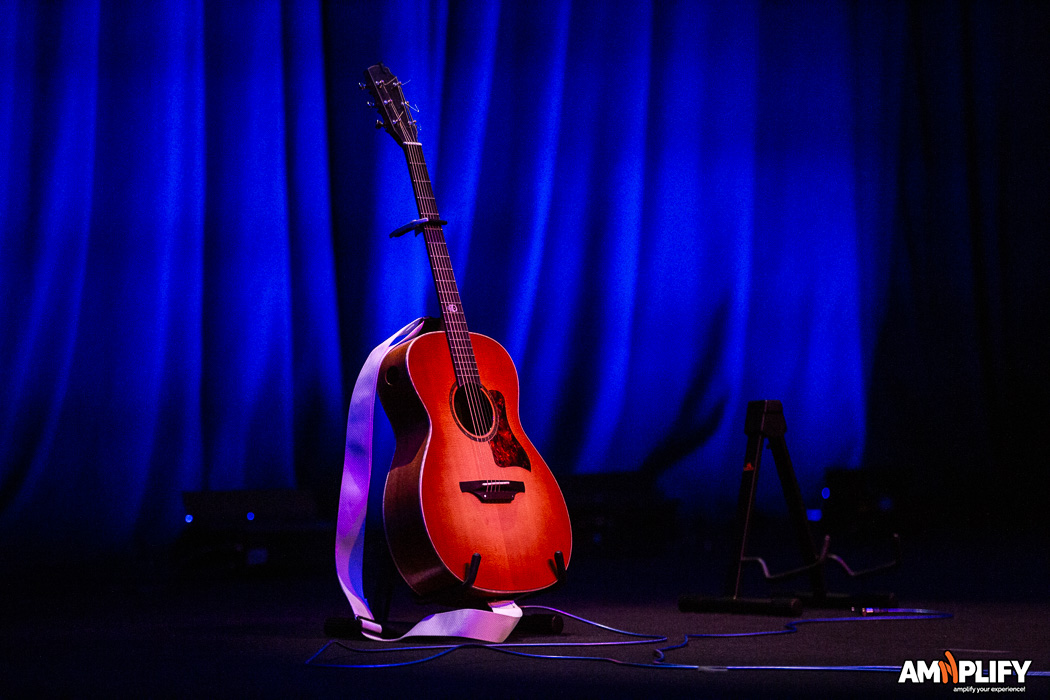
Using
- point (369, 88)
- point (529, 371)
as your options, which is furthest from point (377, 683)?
point (529, 371)

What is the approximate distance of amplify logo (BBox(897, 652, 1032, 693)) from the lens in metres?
1.49

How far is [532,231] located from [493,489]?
7.24 feet

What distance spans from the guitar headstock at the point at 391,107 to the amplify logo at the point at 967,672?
4.83 feet

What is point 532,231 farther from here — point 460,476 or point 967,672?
point 967,672

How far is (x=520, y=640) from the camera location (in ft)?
6.28

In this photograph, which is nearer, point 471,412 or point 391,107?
point 471,412

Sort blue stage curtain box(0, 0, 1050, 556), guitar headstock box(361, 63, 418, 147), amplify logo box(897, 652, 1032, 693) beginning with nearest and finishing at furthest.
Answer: amplify logo box(897, 652, 1032, 693)
guitar headstock box(361, 63, 418, 147)
blue stage curtain box(0, 0, 1050, 556)

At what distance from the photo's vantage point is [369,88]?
2.38 m

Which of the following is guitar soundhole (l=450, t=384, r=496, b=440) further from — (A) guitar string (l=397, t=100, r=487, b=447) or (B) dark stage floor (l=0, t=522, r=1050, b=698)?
(B) dark stage floor (l=0, t=522, r=1050, b=698)

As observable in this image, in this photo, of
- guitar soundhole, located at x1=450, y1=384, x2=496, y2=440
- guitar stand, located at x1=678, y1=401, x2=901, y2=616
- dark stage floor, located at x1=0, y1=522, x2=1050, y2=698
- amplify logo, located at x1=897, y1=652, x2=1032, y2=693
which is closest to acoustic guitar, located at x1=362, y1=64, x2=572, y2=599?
guitar soundhole, located at x1=450, y1=384, x2=496, y2=440

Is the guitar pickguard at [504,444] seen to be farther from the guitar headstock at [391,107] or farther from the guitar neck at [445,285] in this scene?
the guitar headstock at [391,107]

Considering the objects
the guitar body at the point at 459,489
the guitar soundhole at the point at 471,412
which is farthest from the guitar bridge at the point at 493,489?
the guitar soundhole at the point at 471,412

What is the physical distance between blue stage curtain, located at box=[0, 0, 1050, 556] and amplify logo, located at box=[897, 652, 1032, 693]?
241 centimetres

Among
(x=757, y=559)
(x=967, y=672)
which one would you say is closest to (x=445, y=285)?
(x=757, y=559)
